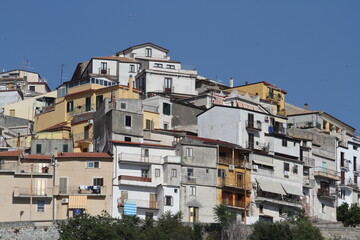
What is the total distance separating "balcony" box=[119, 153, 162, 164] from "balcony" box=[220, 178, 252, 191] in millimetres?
6061

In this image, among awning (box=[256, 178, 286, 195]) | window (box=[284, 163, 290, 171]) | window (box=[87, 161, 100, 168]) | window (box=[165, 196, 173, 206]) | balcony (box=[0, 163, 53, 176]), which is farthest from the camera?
window (box=[284, 163, 290, 171])

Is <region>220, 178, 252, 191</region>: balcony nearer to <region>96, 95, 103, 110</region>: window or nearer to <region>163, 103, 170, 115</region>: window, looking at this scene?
<region>163, 103, 170, 115</region>: window

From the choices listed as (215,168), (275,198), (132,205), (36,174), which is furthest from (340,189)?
(36,174)

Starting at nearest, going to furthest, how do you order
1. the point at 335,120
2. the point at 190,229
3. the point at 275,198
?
the point at 190,229 < the point at 275,198 < the point at 335,120

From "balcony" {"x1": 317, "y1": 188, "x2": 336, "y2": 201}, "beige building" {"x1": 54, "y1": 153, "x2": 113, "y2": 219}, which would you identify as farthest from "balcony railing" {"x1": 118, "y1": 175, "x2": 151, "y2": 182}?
"balcony" {"x1": 317, "y1": 188, "x2": 336, "y2": 201}

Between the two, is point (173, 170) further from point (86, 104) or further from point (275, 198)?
point (86, 104)

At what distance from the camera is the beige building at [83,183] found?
8500 centimetres

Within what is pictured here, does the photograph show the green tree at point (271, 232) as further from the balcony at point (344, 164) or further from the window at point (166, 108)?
the balcony at point (344, 164)

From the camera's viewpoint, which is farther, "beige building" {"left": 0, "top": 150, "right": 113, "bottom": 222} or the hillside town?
the hillside town

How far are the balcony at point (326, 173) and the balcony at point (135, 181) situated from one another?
2063cm

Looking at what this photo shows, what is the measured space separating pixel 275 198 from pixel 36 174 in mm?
22385

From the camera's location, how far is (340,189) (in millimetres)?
103875

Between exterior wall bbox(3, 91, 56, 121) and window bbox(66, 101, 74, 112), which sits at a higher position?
exterior wall bbox(3, 91, 56, 121)

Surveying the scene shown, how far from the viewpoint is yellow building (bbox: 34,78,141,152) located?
102 meters
